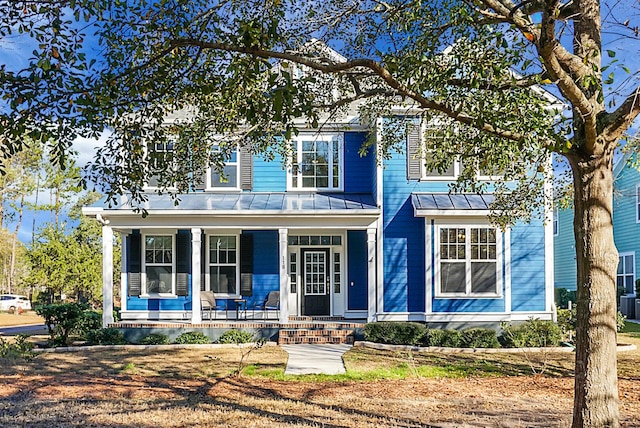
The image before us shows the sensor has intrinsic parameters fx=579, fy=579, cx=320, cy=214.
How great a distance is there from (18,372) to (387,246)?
30.2 ft

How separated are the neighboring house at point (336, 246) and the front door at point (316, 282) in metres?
0.03

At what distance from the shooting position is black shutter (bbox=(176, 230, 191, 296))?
55.7 ft

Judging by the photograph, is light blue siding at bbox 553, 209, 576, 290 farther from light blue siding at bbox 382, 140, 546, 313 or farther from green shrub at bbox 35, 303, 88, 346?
green shrub at bbox 35, 303, 88, 346

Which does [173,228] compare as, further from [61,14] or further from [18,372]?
[61,14]

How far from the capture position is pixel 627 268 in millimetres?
24781

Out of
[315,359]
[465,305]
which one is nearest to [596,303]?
[315,359]

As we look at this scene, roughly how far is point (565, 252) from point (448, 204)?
16.7 m

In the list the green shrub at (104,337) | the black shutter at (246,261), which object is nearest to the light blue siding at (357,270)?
the black shutter at (246,261)

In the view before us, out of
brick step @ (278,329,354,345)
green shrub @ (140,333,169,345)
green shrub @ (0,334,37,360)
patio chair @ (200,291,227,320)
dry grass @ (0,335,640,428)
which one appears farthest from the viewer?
patio chair @ (200,291,227,320)

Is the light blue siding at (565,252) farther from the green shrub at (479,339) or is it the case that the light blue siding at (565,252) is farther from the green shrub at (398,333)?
the green shrub at (398,333)

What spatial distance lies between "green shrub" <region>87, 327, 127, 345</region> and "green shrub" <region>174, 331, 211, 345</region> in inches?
59.0

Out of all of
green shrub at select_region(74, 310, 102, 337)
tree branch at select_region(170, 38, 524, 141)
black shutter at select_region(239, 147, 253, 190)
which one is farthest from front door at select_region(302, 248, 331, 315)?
tree branch at select_region(170, 38, 524, 141)

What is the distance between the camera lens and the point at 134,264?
17.0 m

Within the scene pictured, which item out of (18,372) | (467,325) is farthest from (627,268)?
(18,372)
